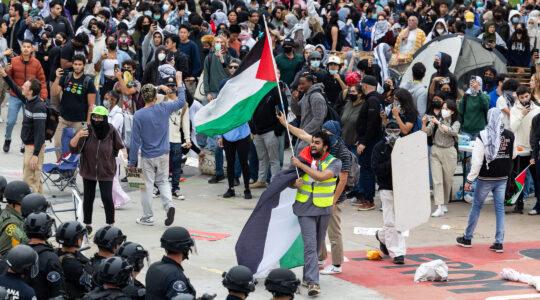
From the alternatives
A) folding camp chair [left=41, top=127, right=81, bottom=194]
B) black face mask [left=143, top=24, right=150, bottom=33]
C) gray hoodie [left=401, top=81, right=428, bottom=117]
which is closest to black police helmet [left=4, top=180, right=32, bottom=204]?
folding camp chair [left=41, top=127, right=81, bottom=194]

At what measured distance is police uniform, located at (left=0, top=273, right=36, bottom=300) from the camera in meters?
6.33

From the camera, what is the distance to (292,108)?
14195 millimetres

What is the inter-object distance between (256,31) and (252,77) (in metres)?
9.85

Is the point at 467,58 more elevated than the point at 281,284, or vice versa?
the point at 467,58

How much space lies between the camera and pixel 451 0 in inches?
964

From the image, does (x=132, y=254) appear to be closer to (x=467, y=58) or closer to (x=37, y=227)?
(x=37, y=227)

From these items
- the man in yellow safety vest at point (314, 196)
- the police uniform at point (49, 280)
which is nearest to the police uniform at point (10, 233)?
the police uniform at point (49, 280)

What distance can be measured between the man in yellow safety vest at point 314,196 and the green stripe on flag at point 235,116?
4.51ft

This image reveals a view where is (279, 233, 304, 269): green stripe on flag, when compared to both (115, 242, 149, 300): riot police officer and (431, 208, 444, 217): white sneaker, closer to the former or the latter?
(115, 242, 149, 300): riot police officer

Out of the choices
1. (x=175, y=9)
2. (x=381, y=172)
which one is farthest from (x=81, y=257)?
(x=175, y=9)

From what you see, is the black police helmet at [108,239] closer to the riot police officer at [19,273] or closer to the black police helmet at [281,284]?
the riot police officer at [19,273]

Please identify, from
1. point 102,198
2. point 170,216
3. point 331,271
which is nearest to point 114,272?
point 331,271

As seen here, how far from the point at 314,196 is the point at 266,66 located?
1.94m

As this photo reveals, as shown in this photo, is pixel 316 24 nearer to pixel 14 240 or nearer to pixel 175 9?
pixel 175 9
